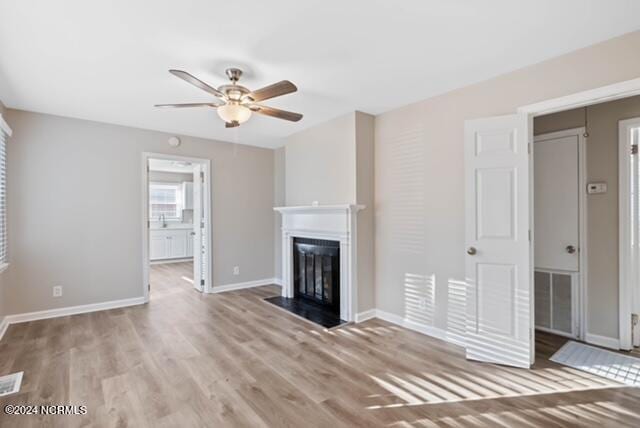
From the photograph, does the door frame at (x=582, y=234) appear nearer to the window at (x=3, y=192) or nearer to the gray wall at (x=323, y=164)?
the gray wall at (x=323, y=164)

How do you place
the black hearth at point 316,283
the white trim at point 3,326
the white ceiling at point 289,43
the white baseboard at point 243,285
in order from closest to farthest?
the white ceiling at point 289,43 → the white trim at point 3,326 → the black hearth at point 316,283 → the white baseboard at point 243,285

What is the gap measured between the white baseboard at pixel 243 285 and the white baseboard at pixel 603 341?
4331 millimetres

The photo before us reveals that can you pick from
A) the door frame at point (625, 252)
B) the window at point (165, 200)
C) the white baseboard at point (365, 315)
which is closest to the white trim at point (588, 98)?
the door frame at point (625, 252)

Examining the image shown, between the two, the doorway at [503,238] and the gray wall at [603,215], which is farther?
the gray wall at [603,215]

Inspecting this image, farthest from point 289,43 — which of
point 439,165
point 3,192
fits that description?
point 3,192

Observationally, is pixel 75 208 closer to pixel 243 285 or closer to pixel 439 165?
pixel 243 285

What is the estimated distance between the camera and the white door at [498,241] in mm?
2561

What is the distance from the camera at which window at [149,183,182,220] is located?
851 cm

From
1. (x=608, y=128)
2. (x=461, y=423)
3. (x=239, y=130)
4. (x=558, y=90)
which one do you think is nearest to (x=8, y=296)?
(x=239, y=130)

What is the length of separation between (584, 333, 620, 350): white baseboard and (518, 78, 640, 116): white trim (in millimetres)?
2192

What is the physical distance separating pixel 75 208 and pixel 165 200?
16.1 feet

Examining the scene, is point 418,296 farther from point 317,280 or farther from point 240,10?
point 240,10

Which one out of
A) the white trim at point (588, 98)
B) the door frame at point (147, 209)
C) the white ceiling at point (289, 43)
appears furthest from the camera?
the door frame at point (147, 209)

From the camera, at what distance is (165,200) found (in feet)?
28.7
